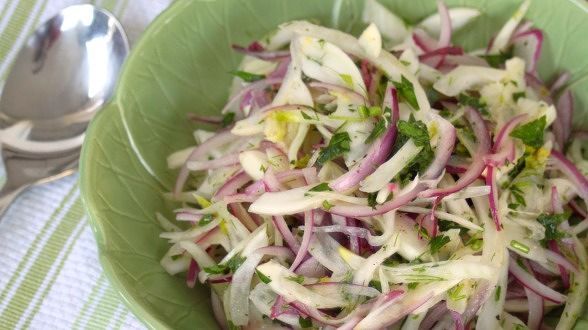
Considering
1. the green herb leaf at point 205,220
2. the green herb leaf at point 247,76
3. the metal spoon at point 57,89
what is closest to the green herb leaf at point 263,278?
the green herb leaf at point 205,220

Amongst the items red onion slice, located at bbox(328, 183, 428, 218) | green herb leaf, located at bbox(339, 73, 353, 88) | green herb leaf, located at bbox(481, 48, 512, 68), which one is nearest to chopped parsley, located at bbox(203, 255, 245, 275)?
red onion slice, located at bbox(328, 183, 428, 218)

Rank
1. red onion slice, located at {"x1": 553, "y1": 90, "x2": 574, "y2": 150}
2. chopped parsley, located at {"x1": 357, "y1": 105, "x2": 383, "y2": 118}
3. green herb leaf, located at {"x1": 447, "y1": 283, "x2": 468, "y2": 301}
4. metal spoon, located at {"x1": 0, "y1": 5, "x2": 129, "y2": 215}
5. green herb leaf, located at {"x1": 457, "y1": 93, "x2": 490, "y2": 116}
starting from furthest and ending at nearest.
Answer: metal spoon, located at {"x1": 0, "y1": 5, "x2": 129, "y2": 215}
red onion slice, located at {"x1": 553, "y1": 90, "x2": 574, "y2": 150}
green herb leaf, located at {"x1": 457, "y1": 93, "x2": 490, "y2": 116}
chopped parsley, located at {"x1": 357, "y1": 105, "x2": 383, "y2": 118}
green herb leaf, located at {"x1": 447, "y1": 283, "x2": 468, "y2": 301}

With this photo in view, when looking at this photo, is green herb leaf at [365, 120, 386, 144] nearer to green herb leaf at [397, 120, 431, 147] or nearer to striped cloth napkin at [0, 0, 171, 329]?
green herb leaf at [397, 120, 431, 147]

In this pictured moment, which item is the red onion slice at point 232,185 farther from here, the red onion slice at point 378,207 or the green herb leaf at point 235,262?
the red onion slice at point 378,207

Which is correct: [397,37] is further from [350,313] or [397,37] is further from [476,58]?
[350,313]

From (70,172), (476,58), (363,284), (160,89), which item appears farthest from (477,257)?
(70,172)

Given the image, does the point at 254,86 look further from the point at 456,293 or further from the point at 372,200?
the point at 456,293
